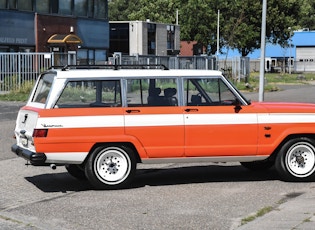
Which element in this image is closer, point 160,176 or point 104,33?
point 160,176

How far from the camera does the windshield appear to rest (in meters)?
9.17

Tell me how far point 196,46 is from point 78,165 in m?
69.5

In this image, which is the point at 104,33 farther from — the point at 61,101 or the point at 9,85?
the point at 61,101

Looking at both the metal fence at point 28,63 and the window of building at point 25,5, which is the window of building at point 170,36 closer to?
the window of building at point 25,5

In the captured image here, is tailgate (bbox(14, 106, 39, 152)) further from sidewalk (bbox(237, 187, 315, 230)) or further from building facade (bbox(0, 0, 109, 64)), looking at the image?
building facade (bbox(0, 0, 109, 64))

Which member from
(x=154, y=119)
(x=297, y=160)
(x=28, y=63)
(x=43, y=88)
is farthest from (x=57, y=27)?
(x=297, y=160)

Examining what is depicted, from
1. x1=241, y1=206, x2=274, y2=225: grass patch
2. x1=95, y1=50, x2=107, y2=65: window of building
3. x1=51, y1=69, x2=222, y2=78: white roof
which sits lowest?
x1=241, y1=206, x2=274, y2=225: grass patch

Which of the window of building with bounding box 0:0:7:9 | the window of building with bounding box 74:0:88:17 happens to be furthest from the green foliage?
the window of building with bounding box 0:0:7:9

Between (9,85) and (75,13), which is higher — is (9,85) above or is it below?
below

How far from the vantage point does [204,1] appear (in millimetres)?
70938

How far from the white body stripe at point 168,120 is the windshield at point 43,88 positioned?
52 centimetres

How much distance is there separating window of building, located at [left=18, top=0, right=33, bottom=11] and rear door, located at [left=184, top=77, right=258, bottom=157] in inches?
1162

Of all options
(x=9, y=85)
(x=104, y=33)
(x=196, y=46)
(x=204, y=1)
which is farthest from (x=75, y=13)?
(x=196, y=46)

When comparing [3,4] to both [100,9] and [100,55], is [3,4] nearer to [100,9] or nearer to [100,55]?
[100,9]
